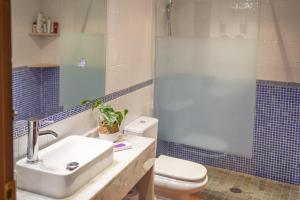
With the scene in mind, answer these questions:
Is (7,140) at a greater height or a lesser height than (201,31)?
lesser

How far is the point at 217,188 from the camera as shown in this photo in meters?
3.35

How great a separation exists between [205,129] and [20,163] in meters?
2.14

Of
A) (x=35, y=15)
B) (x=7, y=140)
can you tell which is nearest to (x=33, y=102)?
(x=35, y=15)

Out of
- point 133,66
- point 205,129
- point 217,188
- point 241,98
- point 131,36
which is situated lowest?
point 217,188

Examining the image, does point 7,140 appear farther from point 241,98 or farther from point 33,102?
point 241,98

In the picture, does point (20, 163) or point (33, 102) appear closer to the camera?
point (20, 163)

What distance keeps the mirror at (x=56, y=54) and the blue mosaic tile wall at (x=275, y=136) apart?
1.71m

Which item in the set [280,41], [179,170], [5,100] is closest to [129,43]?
[179,170]

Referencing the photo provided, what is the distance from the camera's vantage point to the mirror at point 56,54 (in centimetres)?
177

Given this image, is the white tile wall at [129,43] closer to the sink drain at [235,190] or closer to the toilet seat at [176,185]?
the toilet seat at [176,185]

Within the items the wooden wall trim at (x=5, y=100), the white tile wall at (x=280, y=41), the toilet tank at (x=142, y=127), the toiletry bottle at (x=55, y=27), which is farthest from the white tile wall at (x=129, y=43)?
the wooden wall trim at (x=5, y=100)

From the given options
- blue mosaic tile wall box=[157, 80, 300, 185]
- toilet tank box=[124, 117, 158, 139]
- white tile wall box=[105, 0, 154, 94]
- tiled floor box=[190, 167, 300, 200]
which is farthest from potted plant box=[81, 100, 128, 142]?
Answer: blue mosaic tile wall box=[157, 80, 300, 185]

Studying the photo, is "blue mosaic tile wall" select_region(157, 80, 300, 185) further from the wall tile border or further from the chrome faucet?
the chrome faucet

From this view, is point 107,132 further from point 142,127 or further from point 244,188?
point 244,188
